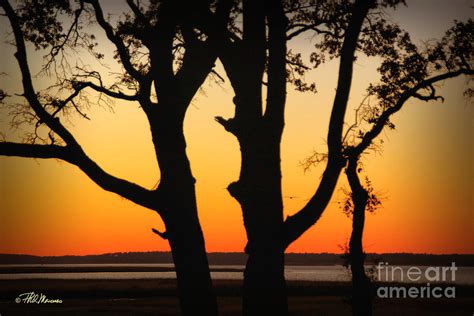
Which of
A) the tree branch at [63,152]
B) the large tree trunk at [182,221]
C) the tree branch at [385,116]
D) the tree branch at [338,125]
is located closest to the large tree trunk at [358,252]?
the tree branch at [385,116]

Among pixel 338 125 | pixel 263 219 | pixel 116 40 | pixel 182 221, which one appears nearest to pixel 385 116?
pixel 338 125

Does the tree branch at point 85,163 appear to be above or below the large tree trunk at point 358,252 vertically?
above

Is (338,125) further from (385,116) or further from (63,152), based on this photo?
(63,152)

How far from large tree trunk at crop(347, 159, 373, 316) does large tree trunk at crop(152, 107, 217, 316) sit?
3.80 m

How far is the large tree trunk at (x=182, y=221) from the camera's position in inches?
533

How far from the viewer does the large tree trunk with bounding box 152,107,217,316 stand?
13539 mm

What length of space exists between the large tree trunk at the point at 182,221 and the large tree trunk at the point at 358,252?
380cm

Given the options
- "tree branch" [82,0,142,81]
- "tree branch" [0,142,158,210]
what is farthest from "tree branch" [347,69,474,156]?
"tree branch" [82,0,142,81]

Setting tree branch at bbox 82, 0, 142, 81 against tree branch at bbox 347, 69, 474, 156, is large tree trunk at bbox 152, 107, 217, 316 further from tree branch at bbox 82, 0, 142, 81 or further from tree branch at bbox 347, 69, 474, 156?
tree branch at bbox 347, 69, 474, 156

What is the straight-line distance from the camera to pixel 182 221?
13.6 metres

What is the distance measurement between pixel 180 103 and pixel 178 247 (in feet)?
9.02

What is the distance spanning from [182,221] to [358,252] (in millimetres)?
4480

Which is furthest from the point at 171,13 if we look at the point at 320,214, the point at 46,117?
the point at 320,214

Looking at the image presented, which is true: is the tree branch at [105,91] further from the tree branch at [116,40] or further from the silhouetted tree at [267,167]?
the silhouetted tree at [267,167]
